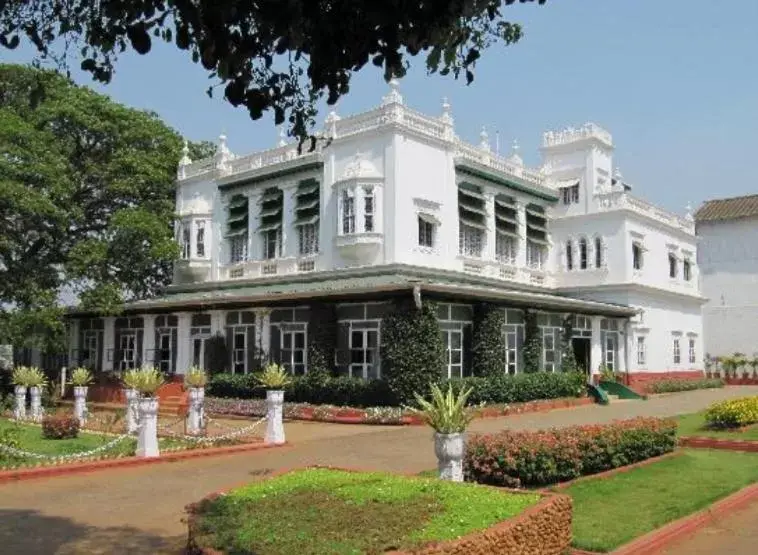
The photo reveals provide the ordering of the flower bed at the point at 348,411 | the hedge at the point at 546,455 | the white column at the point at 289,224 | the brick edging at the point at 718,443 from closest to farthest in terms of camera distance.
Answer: the hedge at the point at 546,455, the brick edging at the point at 718,443, the flower bed at the point at 348,411, the white column at the point at 289,224

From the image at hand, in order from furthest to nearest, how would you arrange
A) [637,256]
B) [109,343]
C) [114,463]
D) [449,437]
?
[637,256]
[109,343]
[114,463]
[449,437]

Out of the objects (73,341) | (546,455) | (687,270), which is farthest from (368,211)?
(687,270)

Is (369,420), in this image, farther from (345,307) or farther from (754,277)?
(754,277)

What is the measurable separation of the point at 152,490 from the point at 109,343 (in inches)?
849

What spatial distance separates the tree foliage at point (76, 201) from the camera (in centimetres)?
2514

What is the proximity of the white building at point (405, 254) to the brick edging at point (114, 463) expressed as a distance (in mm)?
7183

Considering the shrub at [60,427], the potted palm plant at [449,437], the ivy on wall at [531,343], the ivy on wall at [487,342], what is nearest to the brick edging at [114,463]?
the shrub at [60,427]

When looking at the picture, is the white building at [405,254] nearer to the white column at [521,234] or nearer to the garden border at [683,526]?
the white column at [521,234]

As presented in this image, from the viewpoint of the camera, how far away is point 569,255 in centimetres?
3391

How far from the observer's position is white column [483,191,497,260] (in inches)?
1161

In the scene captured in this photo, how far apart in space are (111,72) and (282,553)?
3799 mm

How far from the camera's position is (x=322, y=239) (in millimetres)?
27484

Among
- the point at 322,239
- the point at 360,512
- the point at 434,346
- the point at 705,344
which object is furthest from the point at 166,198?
the point at 705,344

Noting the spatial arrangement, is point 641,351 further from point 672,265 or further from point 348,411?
point 348,411
